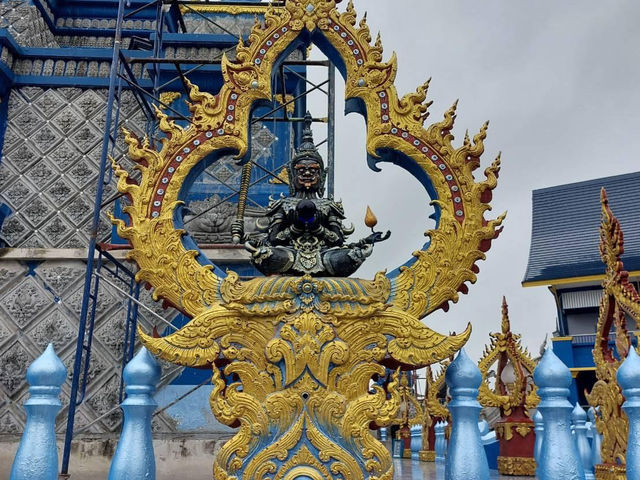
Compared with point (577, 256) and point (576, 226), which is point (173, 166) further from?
point (576, 226)

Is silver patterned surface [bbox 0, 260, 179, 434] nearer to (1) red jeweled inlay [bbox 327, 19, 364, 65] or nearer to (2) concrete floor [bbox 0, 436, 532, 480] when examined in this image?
(2) concrete floor [bbox 0, 436, 532, 480]

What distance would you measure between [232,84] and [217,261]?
403cm

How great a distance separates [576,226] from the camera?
2183 centimetres

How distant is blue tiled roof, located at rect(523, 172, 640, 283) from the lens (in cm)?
1981

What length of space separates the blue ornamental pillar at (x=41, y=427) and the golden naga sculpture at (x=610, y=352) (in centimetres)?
488

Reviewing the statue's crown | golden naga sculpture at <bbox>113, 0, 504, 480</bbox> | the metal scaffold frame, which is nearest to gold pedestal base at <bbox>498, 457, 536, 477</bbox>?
the metal scaffold frame

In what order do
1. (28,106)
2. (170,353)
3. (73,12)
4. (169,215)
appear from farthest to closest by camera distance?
(73,12), (28,106), (169,215), (170,353)

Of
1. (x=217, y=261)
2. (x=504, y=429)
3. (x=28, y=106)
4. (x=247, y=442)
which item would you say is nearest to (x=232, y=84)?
(x=247, y=442)

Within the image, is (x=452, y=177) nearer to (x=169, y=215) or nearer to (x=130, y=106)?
(x=169, y=215)

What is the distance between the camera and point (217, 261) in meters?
7.87

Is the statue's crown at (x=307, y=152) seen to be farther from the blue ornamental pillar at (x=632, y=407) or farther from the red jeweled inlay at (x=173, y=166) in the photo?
the blue ornamental pillar at (x=632, y=407)

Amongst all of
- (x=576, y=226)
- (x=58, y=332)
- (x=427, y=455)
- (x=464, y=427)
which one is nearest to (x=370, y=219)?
(x=464, y=427)

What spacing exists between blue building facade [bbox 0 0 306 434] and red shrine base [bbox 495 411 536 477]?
15.8ft

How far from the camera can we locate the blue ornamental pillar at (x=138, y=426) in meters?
2.99
